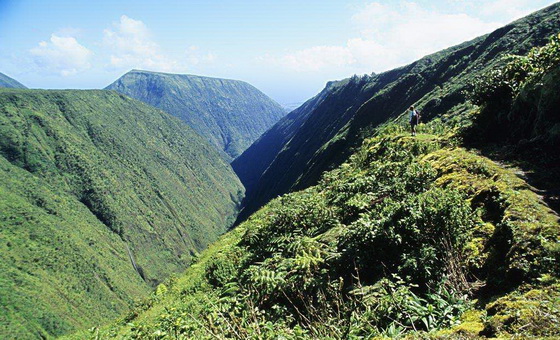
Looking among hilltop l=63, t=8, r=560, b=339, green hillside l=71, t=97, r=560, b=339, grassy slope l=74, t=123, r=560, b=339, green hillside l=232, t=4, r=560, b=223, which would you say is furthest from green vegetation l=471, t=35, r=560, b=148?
green hillside l=232, t=4, r=560, b=223

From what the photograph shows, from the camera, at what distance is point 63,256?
160125 millimetres

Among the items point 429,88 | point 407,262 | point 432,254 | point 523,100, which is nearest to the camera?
point 432,254

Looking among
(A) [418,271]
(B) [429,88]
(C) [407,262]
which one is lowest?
(A) [418,271]

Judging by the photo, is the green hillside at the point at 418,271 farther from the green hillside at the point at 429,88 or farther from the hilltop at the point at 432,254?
the green hillside at the point at 429,88

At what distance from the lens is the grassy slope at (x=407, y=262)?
15.8 feet

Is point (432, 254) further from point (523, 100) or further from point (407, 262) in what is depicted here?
point (523, 100)

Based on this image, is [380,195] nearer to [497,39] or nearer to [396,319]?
[396,319]

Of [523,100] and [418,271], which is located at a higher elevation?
[523,100]

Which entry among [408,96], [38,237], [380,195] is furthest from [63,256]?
[380,195]

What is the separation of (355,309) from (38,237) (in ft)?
648

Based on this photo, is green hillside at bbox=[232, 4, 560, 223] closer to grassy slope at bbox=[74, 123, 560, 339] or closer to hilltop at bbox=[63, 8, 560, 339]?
hilltop at bbox=[63, 8, 560, 339]

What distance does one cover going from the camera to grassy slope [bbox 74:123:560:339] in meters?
4.82

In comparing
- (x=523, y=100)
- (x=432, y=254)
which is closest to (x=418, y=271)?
(x=432, y=254)

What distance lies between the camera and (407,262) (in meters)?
6.32
